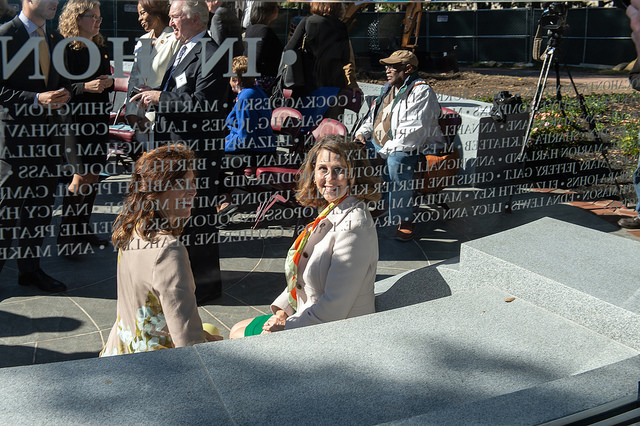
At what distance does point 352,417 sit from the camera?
2.45 m

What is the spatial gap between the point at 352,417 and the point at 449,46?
2465mm

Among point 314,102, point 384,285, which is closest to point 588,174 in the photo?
point 384,285

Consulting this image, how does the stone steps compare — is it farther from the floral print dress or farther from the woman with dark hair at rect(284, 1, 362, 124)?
the woman with dark hair at rect(284, 1, 362, 124)

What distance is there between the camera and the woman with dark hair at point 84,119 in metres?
2.80

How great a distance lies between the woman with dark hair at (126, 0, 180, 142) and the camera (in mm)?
2980

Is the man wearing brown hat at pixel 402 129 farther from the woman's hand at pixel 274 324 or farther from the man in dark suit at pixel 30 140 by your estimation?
the man in dark suit at pixel 30 140

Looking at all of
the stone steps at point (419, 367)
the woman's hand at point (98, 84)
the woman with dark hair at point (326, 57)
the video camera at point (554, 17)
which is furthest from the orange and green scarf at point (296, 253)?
the video camera at point (554, 17)

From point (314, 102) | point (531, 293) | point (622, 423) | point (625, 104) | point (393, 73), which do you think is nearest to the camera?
point (622, 423)

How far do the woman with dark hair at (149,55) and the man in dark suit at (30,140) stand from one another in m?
0.32

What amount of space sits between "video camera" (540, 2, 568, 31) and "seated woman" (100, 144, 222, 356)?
244 cm

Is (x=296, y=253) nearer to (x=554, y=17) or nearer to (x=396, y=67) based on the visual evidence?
(x=396, y=67)

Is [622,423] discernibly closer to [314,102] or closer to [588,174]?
[314,102]

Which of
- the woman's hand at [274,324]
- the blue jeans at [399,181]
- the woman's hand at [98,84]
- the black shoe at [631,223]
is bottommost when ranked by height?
the woman's hand at [274,324]

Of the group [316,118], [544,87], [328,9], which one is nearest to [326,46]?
[328,9]
